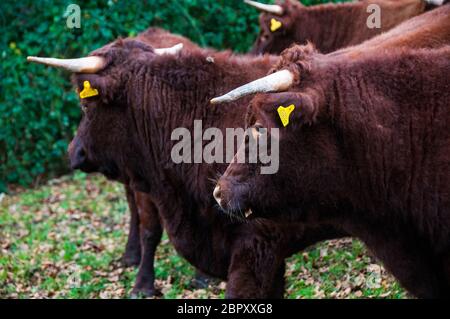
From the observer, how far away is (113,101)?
242 inches

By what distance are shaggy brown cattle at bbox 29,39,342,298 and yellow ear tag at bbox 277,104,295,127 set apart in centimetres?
134

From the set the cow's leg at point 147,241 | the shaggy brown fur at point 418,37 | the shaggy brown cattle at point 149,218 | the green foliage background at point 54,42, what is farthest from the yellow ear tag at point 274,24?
the shaggy brown fur at point 418,37

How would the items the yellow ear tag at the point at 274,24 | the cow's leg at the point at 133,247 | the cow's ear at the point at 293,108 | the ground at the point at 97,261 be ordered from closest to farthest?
the cow's ear at the point at 293,108, the ground at the point at 97,261, the cow's leg at the point at 133,247, the yellow ear tag at the point at 274,24

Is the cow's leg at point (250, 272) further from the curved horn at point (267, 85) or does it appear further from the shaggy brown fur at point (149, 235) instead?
the shaggy brown fur at point (149, 235)

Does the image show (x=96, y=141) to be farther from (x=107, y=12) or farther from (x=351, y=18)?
(x=107, y=12)

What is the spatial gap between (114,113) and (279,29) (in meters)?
4.61

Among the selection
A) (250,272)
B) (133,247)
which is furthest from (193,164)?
(133,247)

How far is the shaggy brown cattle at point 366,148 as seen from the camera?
4.44 metres

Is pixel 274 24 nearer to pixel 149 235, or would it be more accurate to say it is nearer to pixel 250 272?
pixel 149 235

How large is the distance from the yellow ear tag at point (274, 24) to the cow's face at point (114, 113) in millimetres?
4228

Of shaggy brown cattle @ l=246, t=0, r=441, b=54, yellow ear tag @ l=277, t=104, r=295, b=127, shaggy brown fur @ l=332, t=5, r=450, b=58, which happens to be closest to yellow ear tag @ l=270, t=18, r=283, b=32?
shaggy brown cattle @ l=246, t=0, r=441, b=54

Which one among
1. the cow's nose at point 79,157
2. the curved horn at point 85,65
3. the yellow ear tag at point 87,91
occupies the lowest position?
the cow's nose at point 79,157

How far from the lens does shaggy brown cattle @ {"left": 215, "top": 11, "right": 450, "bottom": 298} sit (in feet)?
14.6

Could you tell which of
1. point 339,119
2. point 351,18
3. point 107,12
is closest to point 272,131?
point 339,119
